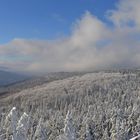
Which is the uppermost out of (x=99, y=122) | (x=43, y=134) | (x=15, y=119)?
(x=15, y=119)

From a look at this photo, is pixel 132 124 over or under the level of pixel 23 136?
under

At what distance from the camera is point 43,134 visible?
49812 mm

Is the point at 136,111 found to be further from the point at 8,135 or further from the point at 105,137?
the point at 8,135

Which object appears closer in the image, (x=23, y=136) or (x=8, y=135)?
(x=23, y=136)

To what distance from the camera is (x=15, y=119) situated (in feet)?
132

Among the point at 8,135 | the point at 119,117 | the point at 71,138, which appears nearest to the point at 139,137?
the point at 71,138

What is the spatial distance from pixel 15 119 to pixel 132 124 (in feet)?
209

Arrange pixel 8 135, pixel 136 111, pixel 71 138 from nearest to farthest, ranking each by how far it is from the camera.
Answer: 1. pixel 71 138
2. pixel 8 135
3. pixel 136 111

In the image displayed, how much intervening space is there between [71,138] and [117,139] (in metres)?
30.9

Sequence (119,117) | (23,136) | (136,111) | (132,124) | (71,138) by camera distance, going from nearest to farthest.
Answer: (23,136), (71,138), (119,117), (132,124), (136,111)

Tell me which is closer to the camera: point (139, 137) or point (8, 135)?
point (139, 137)

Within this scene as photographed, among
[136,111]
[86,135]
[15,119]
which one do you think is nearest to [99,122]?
[136,111]

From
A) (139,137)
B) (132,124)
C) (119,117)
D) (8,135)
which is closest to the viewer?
(139,137)

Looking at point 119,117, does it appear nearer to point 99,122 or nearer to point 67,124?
point 99,122
